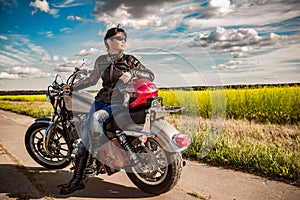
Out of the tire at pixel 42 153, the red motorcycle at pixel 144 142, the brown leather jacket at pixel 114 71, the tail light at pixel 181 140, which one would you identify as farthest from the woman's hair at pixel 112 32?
the tire at pixel 42 153

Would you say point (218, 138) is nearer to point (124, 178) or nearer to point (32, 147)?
point (124, 178)

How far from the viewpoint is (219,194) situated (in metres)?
3.50

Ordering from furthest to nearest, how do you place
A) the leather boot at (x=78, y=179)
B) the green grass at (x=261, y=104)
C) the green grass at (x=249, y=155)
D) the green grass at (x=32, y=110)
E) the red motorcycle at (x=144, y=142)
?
the green grass at (x=32, y=110)
the green grass at (x=261, y=104)
the green grass at (x=249, y=155)
the leather boot at (x=78, y=179)
the red motorcycle at (x=144, y=142)

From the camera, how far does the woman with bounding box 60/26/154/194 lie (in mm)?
3457

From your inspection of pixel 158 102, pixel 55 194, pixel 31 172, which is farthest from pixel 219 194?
pixel 31 172

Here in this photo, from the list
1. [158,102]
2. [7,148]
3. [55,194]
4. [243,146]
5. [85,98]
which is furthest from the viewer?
[7,148]

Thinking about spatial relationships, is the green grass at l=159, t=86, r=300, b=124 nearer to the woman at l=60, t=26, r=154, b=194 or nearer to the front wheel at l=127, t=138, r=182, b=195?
the woman at l=60, t=26, r=154, b=194

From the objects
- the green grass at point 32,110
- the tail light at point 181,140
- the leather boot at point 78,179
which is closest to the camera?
the tail light at point 181,140

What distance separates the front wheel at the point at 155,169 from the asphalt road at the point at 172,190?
132mm

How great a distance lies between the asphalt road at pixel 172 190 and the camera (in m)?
3.49

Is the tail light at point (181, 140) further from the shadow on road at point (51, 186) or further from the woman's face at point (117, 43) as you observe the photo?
the woman's face at point (117, 43)

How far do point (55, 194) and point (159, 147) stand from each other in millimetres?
1497

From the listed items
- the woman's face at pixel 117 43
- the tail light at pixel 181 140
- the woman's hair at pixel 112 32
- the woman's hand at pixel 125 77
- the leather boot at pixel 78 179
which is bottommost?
the leather boot at pixel 78 179

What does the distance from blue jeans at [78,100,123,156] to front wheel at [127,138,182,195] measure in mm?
471
